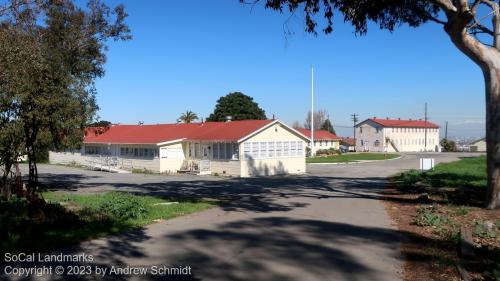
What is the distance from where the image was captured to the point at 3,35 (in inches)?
529

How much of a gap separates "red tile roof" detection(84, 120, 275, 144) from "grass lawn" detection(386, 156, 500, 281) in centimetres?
2055

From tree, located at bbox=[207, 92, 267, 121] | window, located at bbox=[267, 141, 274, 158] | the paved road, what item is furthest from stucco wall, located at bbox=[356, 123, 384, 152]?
the paved road

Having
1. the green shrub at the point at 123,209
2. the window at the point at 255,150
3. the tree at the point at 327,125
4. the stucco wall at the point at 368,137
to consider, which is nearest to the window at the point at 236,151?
the window at the point at 255,150

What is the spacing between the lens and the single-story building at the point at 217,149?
3672 centimetres

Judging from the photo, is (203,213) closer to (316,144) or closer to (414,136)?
(316,144)

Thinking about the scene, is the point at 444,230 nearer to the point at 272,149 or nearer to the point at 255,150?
the point at 255,150

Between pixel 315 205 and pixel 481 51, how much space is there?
618cm

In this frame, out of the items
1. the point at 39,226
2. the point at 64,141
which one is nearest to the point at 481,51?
the point at 39,226

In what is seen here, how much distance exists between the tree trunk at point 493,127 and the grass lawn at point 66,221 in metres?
7.72

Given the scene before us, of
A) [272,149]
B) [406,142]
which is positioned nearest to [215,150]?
[272,149]

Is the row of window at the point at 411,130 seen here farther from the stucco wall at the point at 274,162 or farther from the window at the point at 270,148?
the window at the point at 270,148

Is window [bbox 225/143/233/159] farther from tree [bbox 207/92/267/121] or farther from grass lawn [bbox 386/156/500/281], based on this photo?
tree [bbox 207/92/267/121]

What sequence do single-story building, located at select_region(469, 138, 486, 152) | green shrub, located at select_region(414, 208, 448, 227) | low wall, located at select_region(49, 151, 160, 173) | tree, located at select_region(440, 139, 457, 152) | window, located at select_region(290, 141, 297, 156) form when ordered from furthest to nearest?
single-story building, located at select_region(469, 138, 486, 152) < tree, located at select_region(440, 139, 457, 152) < low wall, located at select_region(49, 151, 160, 173) < window, located at select_region(290, 141, 297, 156) < green shrub, located at select_region(414, 208, 448, 227)

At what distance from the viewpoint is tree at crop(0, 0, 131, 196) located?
40.4 feet
